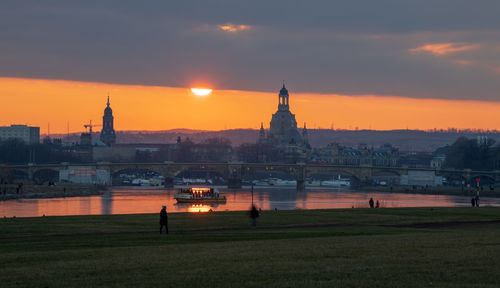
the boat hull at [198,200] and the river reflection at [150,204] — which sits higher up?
the boat hull at [198,200]

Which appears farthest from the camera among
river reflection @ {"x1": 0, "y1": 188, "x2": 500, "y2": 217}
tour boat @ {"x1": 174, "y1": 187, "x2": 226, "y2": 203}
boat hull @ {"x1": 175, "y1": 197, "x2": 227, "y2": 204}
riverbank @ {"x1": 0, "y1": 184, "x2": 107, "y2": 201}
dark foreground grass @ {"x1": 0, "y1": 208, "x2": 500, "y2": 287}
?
riverbank @ {"x1": 0, "y1": 184, "x2": 107, "y2": 201}

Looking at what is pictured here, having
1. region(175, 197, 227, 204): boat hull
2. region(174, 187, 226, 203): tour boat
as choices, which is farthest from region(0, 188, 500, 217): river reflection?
region(174, 187, 226, 203): tour boat

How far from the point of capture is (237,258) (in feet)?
91.5

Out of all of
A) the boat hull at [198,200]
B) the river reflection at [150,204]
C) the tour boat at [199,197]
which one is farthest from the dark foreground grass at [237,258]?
the tour boat at [199,197]

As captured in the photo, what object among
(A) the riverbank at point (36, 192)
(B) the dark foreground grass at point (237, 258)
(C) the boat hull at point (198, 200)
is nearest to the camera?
(B) the dark foreground grass at point (237, 258)

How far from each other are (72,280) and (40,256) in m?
5.71

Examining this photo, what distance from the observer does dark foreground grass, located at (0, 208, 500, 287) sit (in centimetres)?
2345

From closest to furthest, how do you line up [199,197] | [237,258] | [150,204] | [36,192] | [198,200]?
[237,258], [150,204], [198,200], [199,197], [36,192]

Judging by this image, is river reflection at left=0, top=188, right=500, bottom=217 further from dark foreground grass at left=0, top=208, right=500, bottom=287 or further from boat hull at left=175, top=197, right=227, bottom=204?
dark foreground grass at left=0, top=208, right=500, bottom=287

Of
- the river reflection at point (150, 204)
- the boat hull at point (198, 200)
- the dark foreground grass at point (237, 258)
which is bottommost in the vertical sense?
the river reflection at point (150, 204)

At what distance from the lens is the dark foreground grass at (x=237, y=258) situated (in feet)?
76.9

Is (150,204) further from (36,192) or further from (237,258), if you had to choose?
(237,258)

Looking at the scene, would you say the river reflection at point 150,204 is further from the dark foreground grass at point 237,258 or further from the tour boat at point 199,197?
the dark foreground grass at point 237,258

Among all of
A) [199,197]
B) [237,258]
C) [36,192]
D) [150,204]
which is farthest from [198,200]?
[237,258]
